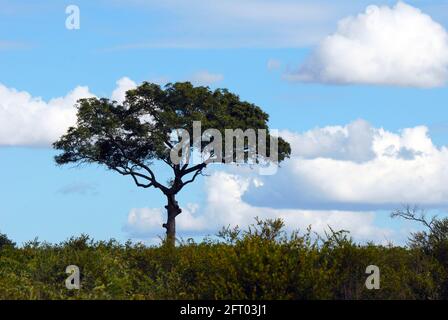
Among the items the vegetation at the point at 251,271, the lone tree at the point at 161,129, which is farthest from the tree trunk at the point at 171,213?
the vegetation at the point at 251,271

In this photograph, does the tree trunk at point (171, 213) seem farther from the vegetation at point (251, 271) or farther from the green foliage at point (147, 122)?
the vegetation at point (251, 271)

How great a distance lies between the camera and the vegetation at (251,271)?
1642cm

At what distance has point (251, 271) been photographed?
16.1 m

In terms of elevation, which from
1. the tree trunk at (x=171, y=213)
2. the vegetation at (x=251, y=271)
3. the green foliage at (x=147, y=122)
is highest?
the green foliage at (x=147, y=122)

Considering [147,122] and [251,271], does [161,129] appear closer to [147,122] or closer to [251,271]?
[147,122]

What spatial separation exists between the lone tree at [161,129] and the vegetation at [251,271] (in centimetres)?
3154

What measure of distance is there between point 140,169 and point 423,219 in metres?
29.7

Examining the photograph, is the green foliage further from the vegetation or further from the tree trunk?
the vegetation

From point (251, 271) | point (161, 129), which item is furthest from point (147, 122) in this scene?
point (251, 271)

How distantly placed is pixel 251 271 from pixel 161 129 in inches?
1604

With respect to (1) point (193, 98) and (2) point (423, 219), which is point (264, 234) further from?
(1) point (193, 98)

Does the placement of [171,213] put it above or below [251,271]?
above

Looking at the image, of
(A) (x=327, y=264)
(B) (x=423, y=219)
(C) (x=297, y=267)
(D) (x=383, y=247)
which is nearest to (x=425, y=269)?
(D) (x=383, y=247)
